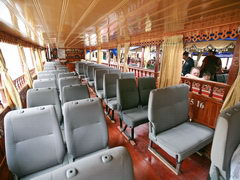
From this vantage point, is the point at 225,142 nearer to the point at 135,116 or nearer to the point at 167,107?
the point at 167,107

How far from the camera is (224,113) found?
3.54 feet

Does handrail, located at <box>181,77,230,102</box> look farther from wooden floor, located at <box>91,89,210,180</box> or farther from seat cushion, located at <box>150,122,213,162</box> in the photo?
wooden floor, located at <box>91,89,210,180</box>

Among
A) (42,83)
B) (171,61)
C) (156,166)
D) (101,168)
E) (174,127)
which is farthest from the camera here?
(171,61)

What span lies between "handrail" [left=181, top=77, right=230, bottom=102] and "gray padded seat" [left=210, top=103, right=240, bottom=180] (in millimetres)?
1161

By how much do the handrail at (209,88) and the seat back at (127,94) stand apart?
1.21 m

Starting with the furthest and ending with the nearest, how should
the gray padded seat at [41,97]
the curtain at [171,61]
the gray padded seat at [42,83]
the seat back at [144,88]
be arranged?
the curtain at [171,61] < the seat back at [144,88] < the gray padded seat at [42,83] < the gray padded seat at [41,97]

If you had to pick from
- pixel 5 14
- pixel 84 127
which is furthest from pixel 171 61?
pixel 5 14

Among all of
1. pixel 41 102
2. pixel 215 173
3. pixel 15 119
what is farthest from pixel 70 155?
pixel 215 173

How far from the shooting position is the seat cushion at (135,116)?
2004 millimetres

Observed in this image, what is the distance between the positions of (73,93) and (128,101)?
1.03 meters

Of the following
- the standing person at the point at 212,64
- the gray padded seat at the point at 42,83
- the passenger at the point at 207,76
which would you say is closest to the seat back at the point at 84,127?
the gray padded seat at the point at 42,83

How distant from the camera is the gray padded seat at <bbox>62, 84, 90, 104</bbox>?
2047 millimetres

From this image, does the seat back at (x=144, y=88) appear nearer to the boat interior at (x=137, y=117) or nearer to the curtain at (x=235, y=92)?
the boat interior at (x=137, y=117)

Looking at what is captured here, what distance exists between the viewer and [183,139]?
1.57m
